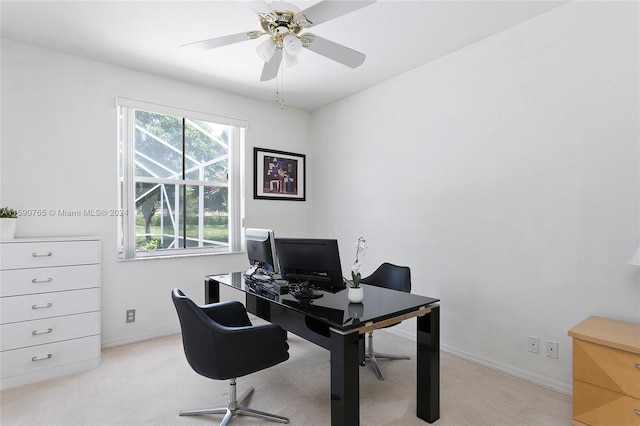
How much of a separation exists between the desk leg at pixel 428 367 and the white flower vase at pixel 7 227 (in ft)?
10.5

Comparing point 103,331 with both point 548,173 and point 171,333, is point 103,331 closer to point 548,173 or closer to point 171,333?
point 171,333

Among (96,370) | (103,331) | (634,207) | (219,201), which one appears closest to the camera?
(634,207)

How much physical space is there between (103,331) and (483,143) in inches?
157

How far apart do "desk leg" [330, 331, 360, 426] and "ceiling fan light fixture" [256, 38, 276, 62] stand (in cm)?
169

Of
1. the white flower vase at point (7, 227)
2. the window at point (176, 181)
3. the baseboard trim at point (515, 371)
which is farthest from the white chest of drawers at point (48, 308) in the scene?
the baseboard trim at point (515, 371)

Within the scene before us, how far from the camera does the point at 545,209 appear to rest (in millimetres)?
2590

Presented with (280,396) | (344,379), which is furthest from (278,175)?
(344,379)

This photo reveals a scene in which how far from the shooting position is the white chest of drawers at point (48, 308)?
259cm

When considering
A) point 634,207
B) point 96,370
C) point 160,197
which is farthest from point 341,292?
point 160,197

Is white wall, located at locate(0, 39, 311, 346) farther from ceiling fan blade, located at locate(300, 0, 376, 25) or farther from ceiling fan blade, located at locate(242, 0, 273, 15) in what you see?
ceiling fan blade, located at locate(300, 0, 376, 25)

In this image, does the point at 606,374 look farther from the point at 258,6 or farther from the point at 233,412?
the point at 258,6

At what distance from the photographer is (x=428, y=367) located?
83.1 inches

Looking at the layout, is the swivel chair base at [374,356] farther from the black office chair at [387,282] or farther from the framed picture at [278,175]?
the framed picture at [278,175]

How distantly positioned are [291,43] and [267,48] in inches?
8.6
